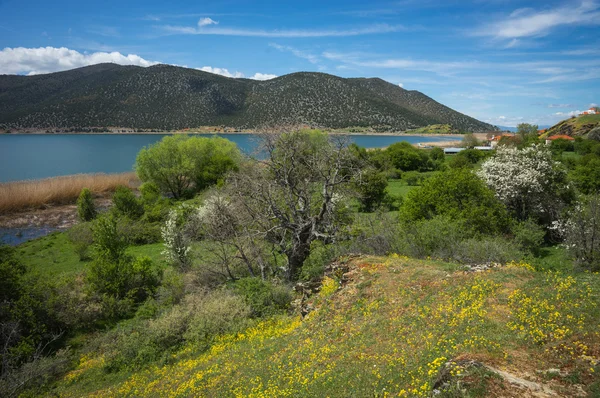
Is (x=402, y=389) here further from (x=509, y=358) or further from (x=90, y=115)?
(x=90, y=115)

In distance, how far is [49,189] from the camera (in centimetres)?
4962

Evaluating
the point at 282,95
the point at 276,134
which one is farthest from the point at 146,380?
the point at 282,95

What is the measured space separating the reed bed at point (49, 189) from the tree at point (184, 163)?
6.80 meters

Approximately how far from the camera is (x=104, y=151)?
4161 inches

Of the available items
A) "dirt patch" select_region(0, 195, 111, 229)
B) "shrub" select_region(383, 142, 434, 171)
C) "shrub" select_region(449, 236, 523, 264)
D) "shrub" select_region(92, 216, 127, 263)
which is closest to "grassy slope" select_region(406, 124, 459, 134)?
"shrub" select_region(383, 142, 434, 171)

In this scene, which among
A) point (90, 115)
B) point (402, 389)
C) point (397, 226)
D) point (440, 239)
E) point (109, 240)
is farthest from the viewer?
point (90, 115)

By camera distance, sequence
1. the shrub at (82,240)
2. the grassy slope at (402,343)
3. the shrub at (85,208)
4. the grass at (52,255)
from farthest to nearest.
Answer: the shrub at (85,208)
the shrub at (82,240)
the grass at (52,255)
the grassy slope at (402,343)

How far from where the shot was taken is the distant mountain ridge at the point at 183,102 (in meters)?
164

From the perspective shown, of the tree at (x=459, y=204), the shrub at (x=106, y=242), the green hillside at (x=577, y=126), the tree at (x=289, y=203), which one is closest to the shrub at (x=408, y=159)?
the tree at (x=459, y=204)

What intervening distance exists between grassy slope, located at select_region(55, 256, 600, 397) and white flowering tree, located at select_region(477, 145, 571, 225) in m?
17.3

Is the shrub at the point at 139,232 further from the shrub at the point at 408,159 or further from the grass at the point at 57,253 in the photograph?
the shrub at the point at 408,159

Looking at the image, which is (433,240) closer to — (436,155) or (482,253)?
(482,253)

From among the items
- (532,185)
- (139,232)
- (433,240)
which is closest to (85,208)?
(139,232)

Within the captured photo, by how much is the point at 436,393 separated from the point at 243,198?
53.0 feet
